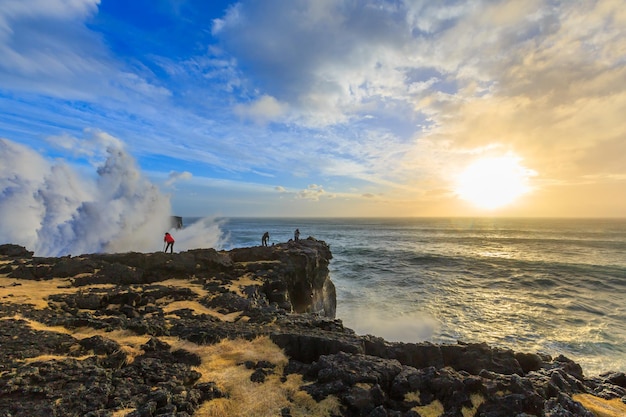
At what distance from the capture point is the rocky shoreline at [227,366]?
26.4 feet

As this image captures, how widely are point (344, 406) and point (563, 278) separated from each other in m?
54.1

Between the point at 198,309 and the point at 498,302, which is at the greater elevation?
the point at 198,309

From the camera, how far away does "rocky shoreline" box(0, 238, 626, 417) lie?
8.05 metres

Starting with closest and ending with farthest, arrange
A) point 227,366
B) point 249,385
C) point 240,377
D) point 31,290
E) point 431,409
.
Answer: point 431,409
point 249,385
point 240,377
point 227,366
point 31,290

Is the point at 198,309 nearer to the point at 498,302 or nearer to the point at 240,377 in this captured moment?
the point at 240,377

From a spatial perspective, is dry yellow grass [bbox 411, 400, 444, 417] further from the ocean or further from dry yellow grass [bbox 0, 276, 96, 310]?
the ocean

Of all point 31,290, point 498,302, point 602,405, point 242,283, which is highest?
point 31,290

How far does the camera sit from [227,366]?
1068cm

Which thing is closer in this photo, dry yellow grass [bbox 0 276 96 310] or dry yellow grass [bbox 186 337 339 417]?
dry yellow grass [bbox 186 337 339 417]

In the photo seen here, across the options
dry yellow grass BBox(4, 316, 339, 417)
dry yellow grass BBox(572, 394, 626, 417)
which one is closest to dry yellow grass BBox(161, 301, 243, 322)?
dry yellow grass BBox(4, 316, 339, 417)


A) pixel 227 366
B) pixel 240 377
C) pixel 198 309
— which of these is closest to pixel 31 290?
pixel 198 309

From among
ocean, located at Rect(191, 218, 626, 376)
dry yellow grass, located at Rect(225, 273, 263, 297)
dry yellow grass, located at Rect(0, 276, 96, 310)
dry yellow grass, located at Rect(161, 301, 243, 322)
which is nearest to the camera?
dry yellow grass, located at Rect(0, 276, 96, 310)

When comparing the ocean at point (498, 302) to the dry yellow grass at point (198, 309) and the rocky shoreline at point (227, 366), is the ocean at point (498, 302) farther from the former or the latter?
the dry yellow grass at point (198, 309)

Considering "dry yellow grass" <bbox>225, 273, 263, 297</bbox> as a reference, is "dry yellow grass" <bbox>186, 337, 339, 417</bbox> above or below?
below
